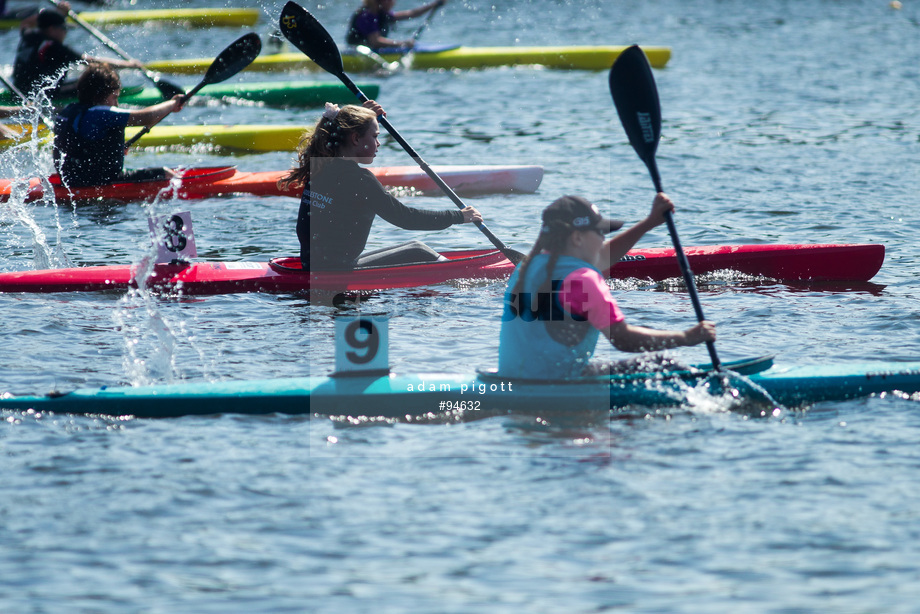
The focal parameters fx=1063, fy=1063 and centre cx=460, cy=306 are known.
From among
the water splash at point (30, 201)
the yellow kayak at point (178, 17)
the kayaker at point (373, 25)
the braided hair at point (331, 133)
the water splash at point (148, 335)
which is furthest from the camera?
the yellow kayak at point (178, 17)

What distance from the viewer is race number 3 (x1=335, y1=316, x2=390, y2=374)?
4719 mm

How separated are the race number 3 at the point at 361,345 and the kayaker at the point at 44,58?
349 inches

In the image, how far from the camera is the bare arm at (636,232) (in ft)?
15.1

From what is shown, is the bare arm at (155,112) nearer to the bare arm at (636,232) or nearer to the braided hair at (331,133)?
the braided hair at (331,133)

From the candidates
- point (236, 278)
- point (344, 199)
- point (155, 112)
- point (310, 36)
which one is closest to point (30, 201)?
point (155, 112)

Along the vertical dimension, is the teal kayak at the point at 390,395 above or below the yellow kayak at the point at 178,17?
below

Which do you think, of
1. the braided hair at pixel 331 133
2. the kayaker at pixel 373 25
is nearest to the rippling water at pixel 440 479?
the braided hair at pixel 331 133

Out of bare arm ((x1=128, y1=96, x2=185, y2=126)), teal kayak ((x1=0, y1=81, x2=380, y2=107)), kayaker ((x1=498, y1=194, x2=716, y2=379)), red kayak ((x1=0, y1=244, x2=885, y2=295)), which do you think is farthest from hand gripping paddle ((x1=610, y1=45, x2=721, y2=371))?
teal kayak ((x1=0, y1=81, x2=380, y2=107))

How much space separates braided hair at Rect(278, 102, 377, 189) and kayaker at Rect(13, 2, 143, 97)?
22.5ft

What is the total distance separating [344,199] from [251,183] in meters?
3.79

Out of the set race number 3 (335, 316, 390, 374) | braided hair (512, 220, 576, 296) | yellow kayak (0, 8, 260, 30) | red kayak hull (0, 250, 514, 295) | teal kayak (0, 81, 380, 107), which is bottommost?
race number 3 (335, 316, 390, 374)

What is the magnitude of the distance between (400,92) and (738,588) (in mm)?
13950

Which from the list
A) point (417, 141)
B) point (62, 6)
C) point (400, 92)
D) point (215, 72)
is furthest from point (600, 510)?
point (400, 92)

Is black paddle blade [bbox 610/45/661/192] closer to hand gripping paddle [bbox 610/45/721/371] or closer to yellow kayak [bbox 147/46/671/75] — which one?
hand gripping paddle [bbox 610/45/721/371]
